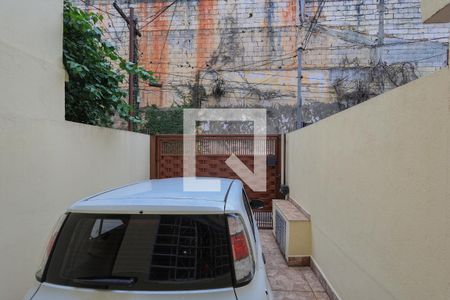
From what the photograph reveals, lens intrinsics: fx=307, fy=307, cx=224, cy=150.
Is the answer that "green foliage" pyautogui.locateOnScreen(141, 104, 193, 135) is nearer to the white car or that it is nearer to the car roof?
the car roof

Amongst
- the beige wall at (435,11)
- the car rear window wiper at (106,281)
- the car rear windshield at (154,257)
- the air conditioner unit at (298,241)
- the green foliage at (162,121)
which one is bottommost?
the air conditioner unit at (298,241)

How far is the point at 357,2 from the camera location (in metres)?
11.3

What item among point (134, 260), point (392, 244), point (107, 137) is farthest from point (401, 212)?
point (107, 137)

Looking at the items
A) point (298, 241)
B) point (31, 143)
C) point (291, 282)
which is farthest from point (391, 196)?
point (31, 143)

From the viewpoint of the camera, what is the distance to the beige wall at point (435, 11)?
1481 millimetres

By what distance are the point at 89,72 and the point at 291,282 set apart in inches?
162

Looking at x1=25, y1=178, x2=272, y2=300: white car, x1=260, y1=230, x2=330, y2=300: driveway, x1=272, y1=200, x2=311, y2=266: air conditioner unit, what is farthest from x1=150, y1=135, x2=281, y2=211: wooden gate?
x1=25, y1=178, x2=272, y2=300: white car

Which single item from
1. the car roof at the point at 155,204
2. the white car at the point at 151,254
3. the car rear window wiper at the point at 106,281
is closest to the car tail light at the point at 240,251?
the white car at the point at 151,254

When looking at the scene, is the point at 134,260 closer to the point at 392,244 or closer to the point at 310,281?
the point at 392,244

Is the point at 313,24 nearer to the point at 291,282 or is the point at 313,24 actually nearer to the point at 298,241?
the point at 298,241

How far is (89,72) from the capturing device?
15.0 feet

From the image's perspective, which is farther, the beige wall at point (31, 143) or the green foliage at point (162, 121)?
the green foliage at point (162, 121)

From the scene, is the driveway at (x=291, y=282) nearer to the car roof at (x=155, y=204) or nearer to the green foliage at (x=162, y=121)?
the car roof at (x=155, y=204)

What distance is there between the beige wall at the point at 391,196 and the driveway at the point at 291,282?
27 centimetres
